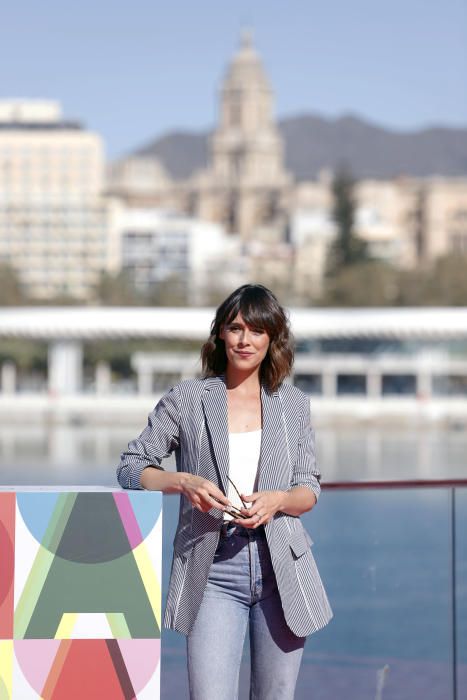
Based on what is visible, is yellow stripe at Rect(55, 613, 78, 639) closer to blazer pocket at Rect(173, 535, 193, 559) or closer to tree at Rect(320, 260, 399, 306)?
blazer pocket at Rect(173, 535, 193, 559)

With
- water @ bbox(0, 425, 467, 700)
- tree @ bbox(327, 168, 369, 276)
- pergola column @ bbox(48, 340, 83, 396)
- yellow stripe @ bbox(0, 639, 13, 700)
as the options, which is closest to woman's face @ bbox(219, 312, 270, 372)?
yellow stripe @ bbox(0, 639, 13, 700)

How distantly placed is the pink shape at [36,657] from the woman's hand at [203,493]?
324mm

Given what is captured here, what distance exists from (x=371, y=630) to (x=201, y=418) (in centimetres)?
145

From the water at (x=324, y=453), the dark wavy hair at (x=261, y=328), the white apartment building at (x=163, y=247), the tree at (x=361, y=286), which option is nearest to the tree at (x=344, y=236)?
the tree at (x=361, y=286)

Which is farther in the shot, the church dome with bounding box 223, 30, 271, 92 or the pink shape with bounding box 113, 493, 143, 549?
the church dome with bounding box 223, 30, 271, 92

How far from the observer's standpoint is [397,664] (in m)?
3.71

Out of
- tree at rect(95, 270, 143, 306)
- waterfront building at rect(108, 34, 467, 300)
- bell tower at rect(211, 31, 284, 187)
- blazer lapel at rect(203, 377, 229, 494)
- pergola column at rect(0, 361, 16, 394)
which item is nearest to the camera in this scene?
blazer lapel at rect(203, 377, 229, 494)

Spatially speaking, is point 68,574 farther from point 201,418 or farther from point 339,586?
point 339,586

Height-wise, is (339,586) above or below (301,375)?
above

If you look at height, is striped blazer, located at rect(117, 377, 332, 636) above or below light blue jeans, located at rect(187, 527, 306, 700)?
above

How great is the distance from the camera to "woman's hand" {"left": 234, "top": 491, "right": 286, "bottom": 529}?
2.50 metres

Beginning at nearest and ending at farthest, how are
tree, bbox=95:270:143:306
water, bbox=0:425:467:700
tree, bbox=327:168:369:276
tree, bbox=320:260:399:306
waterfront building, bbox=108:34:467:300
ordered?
1. water, bbox=0:425:467:700
2. tree, bbox=320:260:399:306
3. tree, bbox=327:168:369:276
4. tree, bbox=95:270:143:306
5. waterfront building, bbox=108:34:467:300

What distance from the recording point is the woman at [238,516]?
2.56m

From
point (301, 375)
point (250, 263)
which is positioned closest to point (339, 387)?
point (301, 375)
